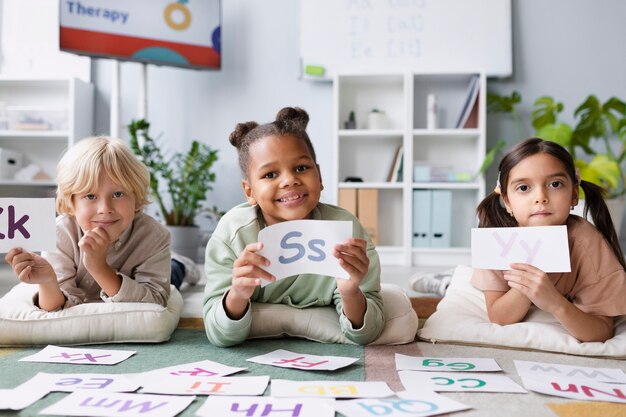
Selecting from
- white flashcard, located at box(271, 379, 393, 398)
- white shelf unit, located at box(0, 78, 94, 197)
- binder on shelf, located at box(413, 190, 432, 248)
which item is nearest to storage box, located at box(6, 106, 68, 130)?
white shelf unit, located at box(0, 78, 94, 197)

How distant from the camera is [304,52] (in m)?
3.69

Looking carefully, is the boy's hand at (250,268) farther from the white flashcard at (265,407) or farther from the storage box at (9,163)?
the storage box at (9,163)

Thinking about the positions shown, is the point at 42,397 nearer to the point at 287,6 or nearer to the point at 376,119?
the point at 376,119

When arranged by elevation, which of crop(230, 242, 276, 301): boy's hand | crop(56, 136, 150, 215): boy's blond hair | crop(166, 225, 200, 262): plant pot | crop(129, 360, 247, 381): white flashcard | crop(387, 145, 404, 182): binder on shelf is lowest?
crop(129, 360, 247, 381): white flashcard

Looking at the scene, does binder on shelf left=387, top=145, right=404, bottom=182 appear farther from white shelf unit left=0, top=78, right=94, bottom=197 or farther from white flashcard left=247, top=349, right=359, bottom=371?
white flashcard left=247, top=349, right=359, bottom=371

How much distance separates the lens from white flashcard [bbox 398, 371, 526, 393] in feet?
3.51

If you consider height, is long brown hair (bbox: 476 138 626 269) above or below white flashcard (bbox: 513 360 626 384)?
above

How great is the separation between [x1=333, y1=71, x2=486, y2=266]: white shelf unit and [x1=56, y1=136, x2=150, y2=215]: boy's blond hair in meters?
2.08

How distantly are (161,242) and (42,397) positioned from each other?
688 millimetres

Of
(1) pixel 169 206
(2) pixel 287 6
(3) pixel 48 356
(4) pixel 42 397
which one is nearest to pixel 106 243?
(3) pixel 48 356

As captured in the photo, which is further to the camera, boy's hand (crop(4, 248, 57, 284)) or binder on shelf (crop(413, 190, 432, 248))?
binder on shelf (crop(413, 190, 432, 248))

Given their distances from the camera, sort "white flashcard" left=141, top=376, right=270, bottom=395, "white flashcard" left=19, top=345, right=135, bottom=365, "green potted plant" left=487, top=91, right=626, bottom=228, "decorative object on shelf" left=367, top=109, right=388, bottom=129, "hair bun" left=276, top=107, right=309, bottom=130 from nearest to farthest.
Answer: "white flashcard" left=141, top=376, right=270, bottom=395 < "white flashcard" left=19, top=345, right=135, bottom=365 < "hair bun" left=276, top=107, right=309, bottom=130 < "green potted plant" left=487, top=91, right=626, bottom=228 < "decorative object on shelf" left=367, top=109, right=388, bottom=129

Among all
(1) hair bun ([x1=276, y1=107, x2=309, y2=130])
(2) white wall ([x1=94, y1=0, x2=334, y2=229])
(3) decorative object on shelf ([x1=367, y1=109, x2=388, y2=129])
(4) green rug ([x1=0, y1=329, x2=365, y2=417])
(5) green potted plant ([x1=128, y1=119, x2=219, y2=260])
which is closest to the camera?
(4) green rug ([x1=0, y1=329, x2=365, y2=417])

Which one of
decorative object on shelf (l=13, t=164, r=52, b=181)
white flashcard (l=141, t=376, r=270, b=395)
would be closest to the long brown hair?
white flashcard (l=141, t=376, r=270, b=395)
